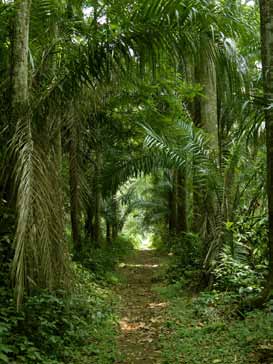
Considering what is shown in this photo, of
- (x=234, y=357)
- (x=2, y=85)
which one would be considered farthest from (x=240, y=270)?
(x=2, y=85)

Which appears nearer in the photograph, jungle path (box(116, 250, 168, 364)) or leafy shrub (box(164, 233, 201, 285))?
jungle path (box(116, 250, 168, 364))

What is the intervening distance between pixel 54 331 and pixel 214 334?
1.95m

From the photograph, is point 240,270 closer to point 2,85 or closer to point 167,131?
point 167,131

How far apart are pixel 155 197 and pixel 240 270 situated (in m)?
13.4

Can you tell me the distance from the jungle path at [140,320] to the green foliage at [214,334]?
18 cm

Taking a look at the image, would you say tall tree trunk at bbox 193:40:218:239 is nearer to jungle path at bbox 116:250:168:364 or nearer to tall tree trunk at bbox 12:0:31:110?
jungle path at bbox 116:250:168:364

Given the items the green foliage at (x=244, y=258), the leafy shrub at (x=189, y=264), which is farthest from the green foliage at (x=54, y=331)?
the leafy shrub at (x=189, y=264)

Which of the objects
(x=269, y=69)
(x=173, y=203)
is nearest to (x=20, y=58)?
(x=269, y=69)

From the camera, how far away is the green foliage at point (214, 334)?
4262 millimetres

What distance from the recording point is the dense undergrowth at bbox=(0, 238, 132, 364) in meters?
3.67

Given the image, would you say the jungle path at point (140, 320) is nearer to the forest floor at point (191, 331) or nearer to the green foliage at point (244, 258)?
the forest floor at point (191, 331)

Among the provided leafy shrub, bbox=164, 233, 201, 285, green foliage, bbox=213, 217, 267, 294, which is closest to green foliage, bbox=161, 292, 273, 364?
green foliage, bbox=213, 217, 267, 294

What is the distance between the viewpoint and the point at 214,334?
4.96 m

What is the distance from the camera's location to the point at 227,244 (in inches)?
271
